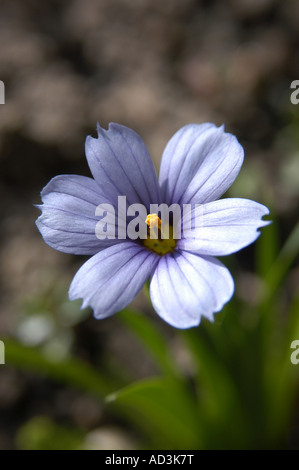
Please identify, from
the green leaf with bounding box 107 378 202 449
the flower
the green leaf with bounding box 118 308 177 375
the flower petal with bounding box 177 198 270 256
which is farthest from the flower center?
the green leaf with bounding box 107 378 202 449

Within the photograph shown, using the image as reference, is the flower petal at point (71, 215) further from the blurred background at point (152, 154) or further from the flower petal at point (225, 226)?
the blurred background at point (152, 154)

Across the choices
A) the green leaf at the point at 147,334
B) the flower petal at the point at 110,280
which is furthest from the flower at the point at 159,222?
the green leaf at the point at 147,334

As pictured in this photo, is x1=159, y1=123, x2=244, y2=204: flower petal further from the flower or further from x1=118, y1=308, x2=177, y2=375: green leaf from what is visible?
x1=118, y1=308, x2=177, y2=375: green leaf

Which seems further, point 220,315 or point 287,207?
point 287,207

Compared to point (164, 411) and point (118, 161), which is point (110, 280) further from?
point (164, 411)

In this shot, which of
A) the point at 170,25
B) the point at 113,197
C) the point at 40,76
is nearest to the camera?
the point at 113,197

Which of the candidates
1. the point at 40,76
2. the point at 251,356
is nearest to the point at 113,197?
the point at 251,356

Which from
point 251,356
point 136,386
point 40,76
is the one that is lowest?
point 136,386
